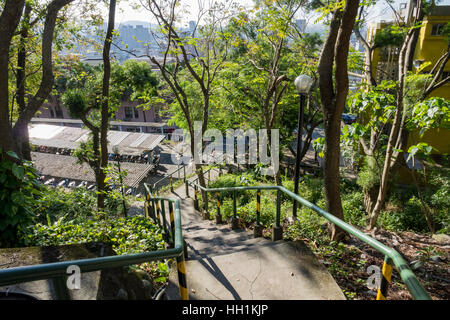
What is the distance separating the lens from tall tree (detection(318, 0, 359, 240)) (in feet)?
12.4

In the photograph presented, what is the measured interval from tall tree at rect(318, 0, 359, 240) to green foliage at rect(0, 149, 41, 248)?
4.66m

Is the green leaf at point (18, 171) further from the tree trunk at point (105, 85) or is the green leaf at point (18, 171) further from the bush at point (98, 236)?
the tree trunk at point (105, 85)

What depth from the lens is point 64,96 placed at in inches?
461

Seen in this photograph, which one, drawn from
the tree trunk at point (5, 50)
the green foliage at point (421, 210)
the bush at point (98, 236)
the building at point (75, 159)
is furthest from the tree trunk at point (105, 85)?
the green foliage at point (421, 210)

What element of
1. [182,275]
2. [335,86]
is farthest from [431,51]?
[182,275]

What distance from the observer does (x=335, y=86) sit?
407 centimetres

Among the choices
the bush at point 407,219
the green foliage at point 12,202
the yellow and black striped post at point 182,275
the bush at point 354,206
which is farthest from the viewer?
the bush at point 354,206

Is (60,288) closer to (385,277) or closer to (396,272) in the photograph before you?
(385,277)

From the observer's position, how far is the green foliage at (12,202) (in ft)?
12.6

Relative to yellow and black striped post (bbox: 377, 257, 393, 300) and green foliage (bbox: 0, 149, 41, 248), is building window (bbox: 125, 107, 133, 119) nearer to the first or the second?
green foliage (bbox: 0, 149, 41, 248)

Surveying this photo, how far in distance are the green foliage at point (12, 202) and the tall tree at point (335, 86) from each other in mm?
4660

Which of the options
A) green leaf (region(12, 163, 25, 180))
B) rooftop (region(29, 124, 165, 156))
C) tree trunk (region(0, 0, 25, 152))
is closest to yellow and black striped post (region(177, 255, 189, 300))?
green leaf (region(12, 163, 25, 180))

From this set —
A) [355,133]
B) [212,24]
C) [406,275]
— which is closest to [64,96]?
[212,24]

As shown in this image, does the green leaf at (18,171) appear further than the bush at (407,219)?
No
